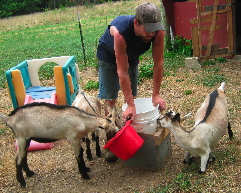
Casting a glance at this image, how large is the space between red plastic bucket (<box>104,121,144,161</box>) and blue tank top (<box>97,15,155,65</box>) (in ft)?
2.89

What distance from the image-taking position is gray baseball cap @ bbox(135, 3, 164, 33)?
300 cm

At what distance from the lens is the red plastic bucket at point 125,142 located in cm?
323

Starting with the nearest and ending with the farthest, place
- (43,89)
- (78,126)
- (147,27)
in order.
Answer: (147,27)
(78,126)
(43,89)

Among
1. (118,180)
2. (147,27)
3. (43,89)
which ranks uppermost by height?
(147,27)

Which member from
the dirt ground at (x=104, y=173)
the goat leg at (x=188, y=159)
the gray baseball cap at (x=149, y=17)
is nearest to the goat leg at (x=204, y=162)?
the dirt ground at (x=104, y=173)

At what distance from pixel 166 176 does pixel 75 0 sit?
44005 mm

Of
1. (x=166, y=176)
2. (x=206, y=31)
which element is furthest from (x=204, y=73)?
(x=166, y=176)

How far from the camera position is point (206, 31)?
923cm

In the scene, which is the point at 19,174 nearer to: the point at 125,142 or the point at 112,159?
the point at 112,159

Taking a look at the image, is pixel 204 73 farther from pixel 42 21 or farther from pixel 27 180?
pixel 42 21

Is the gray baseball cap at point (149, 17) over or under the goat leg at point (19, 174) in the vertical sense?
over

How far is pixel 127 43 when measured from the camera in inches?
134

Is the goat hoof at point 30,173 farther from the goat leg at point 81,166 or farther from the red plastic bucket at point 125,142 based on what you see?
the red plastic bucket at point 125,142

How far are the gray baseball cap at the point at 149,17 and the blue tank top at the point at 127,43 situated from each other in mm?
264
